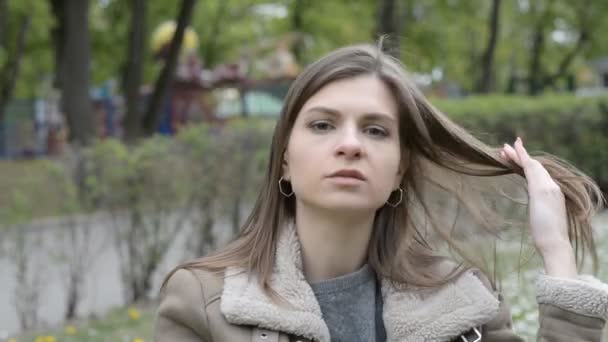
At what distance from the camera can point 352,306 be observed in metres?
2.33

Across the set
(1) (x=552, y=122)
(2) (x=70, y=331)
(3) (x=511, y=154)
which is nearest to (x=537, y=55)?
(1) (x=552, y=122)

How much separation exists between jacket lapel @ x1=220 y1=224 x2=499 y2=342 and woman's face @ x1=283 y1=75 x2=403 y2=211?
0.19 metres

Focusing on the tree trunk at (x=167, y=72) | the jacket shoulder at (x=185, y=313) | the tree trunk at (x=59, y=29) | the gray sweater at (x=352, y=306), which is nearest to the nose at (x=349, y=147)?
the gray sweater at (x=352, y=306)

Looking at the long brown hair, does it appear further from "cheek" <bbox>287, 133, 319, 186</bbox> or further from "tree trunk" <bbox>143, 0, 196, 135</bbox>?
"tree trunk" <bbox>143, 0, 196, 135</bbox>

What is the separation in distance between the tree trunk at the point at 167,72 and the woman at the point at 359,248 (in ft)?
42.3

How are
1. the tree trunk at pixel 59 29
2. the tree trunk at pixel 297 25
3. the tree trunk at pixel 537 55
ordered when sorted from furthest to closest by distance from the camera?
the tree trunk at pixel 297 25 → the tree trunk at pixel 537 55 → the tree trunk at pixel 59 29

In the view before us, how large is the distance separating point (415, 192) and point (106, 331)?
4.40 m

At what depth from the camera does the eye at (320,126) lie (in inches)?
90.0

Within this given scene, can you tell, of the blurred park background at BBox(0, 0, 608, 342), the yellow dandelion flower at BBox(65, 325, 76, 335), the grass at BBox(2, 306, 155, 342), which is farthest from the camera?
the blurred park background at BBox(0, 0, 608, 342)

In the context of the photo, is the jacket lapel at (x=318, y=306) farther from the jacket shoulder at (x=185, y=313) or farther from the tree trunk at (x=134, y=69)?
the tree trunk at (x=134, y=69)

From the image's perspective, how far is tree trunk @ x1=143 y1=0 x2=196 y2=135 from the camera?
1505 cm

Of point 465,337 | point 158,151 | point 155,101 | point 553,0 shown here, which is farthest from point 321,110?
point 553,0

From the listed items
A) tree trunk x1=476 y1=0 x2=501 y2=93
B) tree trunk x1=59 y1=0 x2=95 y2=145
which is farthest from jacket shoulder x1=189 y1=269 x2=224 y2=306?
tree trunk x1=476 y1=0 x2=501 y2=93

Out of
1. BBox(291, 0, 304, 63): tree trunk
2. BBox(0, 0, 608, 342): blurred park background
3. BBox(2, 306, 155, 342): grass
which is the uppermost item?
BBox(291, 0, 304, 63): tree trunk
